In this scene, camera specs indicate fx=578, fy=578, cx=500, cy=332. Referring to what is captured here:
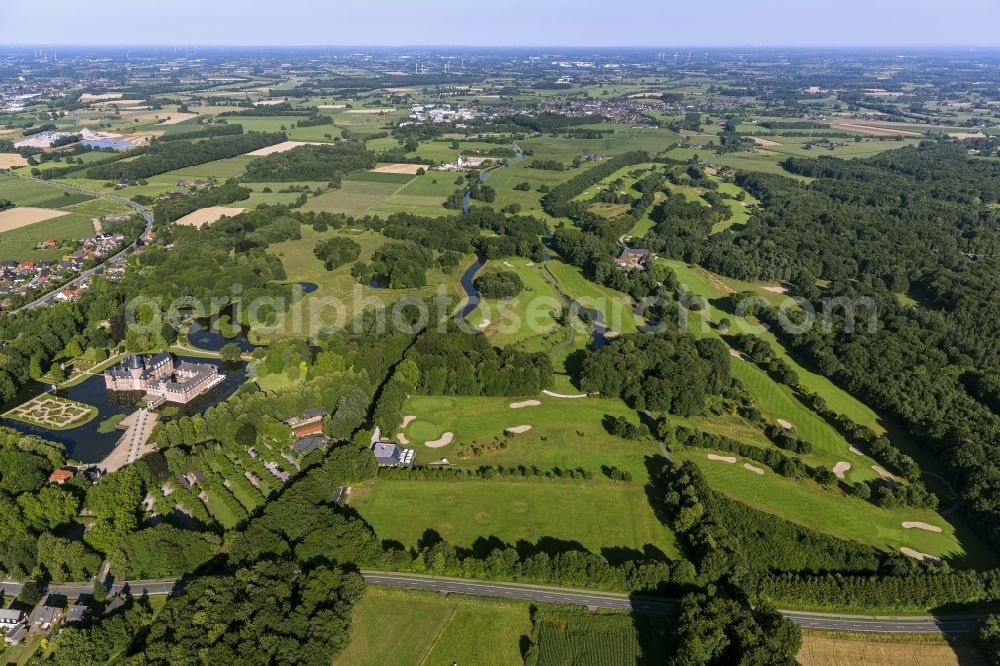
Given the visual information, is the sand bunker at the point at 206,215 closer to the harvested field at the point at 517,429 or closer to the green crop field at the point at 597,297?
the green crop field at the point at 597,297

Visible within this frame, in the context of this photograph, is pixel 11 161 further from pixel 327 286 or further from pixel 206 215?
pixel 327 286

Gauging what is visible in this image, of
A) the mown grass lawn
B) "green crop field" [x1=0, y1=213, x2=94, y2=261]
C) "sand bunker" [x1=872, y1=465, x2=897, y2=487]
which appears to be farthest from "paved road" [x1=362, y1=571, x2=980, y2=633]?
"green crop field" [x1=0, y1=213, x2=94, y2=261]

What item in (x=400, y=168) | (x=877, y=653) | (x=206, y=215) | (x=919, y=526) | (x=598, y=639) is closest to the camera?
(x=877, y=653)

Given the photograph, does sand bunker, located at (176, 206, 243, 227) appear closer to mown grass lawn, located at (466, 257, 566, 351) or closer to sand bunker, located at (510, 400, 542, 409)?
mown grass lawn, located at (466, 257, 566, 351)

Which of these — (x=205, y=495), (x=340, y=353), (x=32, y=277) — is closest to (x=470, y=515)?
(x=205, y=495)

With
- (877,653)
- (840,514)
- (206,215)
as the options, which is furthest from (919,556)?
(206,215)

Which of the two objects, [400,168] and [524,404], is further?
→ [400,168]

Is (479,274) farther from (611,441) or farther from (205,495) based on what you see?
(205,495)
